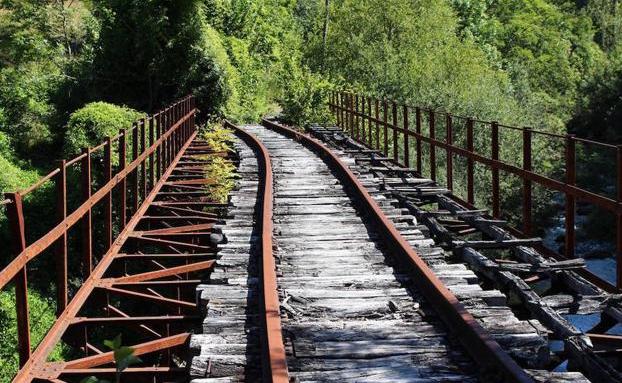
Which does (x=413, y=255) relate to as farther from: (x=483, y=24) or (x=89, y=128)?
(x=483, y=24)

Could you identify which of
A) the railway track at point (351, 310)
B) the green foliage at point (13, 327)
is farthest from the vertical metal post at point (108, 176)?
the green foliage at point (13, 327)

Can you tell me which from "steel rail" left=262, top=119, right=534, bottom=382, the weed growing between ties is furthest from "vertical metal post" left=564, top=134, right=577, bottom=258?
the weed growing between ties

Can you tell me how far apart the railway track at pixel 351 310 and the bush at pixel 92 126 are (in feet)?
42.7

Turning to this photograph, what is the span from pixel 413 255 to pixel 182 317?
210 centimetres

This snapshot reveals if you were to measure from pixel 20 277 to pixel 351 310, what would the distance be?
8.00 ft

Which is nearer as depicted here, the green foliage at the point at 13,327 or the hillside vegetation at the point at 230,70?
the green foliage at the point at 13,327

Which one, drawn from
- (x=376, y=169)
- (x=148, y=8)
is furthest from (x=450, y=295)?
(x=148, y=8)

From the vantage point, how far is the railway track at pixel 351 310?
517 cm

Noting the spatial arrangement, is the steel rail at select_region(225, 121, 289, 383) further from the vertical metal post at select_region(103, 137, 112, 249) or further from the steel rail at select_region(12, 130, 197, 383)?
the vertical metal post at select_region(103, 137, 112, 249)

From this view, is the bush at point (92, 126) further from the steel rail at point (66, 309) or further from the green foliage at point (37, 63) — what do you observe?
the steel rail at point (66, 309)

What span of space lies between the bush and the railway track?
13.0 meters

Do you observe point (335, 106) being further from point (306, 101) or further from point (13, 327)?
point (13, 327)

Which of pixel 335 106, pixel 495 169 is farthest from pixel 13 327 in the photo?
pixel 335 106

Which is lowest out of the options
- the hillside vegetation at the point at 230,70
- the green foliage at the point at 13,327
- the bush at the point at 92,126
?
the green foliage at the point at 13,327
